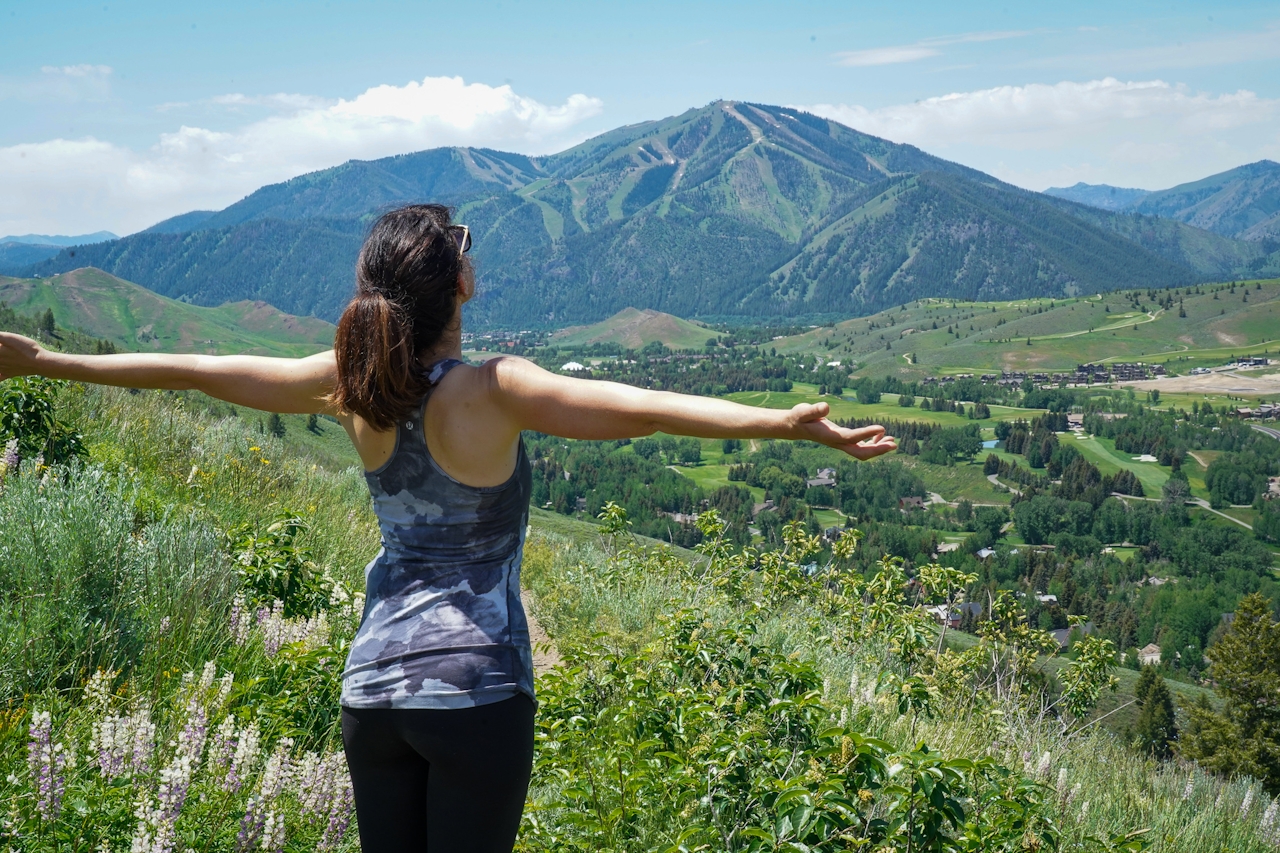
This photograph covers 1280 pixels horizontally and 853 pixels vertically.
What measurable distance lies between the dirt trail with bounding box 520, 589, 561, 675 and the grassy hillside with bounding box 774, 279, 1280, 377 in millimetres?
160510

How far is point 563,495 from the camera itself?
7262 centimetres

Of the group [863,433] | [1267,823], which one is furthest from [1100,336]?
[863,433]

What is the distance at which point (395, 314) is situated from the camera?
1895mm

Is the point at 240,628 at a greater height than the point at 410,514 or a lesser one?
lesser

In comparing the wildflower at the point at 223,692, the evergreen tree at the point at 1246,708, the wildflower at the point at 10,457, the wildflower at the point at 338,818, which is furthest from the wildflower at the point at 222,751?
the evergreen tree at the point at 1246,708

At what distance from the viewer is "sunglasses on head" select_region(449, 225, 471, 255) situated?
6.57ft

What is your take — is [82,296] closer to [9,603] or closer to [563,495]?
[563,495]

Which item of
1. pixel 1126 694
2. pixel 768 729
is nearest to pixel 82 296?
pixel 1126 694

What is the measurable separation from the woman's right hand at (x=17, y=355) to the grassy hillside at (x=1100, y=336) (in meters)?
165

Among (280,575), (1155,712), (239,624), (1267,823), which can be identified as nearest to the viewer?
(239,624)

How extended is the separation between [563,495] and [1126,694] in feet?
158

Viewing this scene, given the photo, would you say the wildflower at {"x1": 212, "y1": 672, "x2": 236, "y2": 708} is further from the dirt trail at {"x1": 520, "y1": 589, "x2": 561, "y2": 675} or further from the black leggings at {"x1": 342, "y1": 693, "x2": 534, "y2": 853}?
the dirt trail at {"x1": 520, "y1": 589, "x2": 561, "y2": 675}

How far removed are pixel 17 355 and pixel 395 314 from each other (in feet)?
4.23

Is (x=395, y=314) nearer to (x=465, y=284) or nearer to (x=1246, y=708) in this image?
(x=465, y=284)
